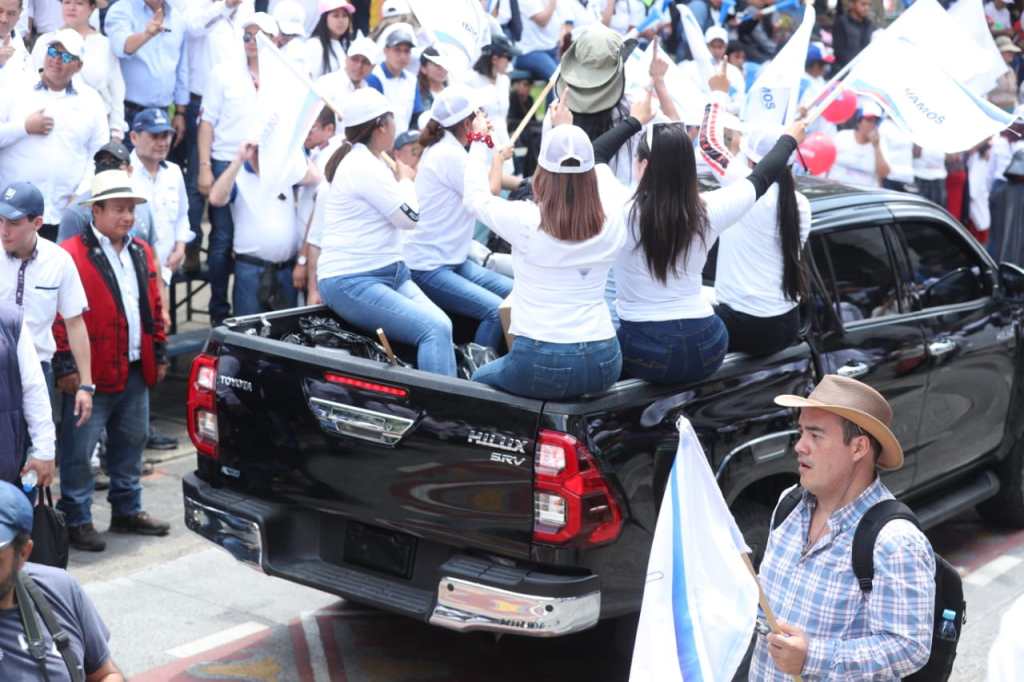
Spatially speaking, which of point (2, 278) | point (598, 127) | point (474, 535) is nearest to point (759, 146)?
point (598, 127)

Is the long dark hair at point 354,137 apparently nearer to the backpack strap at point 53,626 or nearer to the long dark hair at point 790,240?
the long dark hair at point 790,240

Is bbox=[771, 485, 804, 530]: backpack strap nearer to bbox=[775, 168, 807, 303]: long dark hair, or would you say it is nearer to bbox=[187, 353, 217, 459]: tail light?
bbox=[775, 168, 807, 303]: long dark hair

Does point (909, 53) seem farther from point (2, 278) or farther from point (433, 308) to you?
point (2, 278)

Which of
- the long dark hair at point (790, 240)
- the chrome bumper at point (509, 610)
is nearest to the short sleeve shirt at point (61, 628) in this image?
the chrome bumper at point (509, 610)

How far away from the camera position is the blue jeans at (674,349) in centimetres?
556

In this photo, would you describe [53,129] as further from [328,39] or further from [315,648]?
[315,648]

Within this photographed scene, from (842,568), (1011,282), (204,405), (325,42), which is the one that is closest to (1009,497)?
(1011,282)

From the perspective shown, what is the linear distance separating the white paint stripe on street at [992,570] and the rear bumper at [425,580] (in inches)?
119

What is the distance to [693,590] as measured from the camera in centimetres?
380

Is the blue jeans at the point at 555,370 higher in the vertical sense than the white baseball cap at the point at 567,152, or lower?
lower

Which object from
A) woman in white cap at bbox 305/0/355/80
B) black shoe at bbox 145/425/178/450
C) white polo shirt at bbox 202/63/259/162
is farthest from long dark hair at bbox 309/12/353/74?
black shoe at bbox 145/425/178/450

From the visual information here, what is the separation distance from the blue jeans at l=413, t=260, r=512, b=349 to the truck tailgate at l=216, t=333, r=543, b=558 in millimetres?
1165

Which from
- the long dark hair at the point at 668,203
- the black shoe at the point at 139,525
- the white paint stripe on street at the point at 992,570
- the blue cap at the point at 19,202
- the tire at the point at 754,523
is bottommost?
the black shoe at the point at 139,525

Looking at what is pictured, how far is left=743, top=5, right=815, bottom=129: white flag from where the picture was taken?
285 inches
